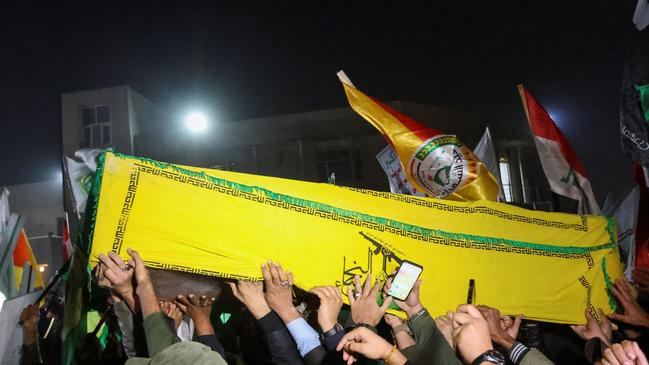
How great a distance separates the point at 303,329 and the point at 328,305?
289 mm

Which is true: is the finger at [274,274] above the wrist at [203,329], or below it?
above

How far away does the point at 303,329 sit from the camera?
314 centimetres

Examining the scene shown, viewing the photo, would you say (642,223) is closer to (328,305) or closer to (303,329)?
(328,305)

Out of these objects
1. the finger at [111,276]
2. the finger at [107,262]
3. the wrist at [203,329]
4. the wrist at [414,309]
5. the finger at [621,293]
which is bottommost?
the finger at [621,293]

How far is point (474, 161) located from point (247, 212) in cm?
351

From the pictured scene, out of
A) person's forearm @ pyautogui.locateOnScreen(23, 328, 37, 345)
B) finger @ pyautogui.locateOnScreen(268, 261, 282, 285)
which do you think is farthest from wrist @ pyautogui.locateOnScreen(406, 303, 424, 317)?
person's forearm @ pyautogui.locateOnScreen(23, 328, 37, 345)

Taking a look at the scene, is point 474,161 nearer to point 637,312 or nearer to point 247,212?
point 637,312

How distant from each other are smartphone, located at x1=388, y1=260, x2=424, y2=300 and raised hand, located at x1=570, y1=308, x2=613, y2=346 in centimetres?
201

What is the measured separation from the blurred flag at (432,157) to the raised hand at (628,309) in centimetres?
173

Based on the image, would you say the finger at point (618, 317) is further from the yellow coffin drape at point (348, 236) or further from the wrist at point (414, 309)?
the wrist at point (414, 309)

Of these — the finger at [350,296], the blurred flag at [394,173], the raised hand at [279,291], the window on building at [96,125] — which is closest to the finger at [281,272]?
the raised hand at [279,291]

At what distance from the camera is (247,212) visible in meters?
3.76

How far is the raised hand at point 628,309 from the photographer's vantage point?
4.57 m

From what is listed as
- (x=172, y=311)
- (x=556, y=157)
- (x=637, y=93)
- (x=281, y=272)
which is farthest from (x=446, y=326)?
(x=556, y=157)
